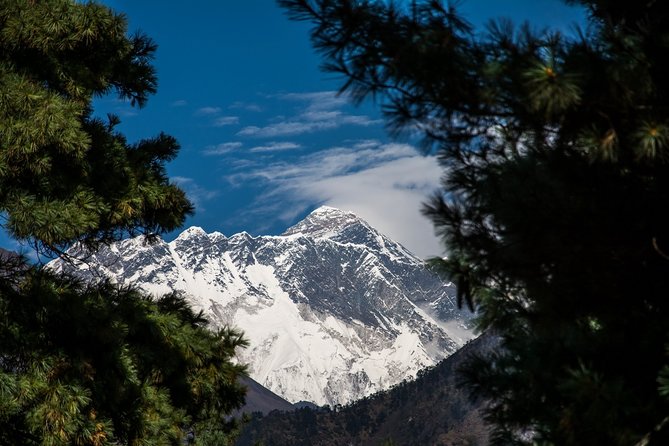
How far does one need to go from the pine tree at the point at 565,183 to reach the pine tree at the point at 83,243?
13.2ft

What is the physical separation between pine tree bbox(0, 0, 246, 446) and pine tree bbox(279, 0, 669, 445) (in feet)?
13.2

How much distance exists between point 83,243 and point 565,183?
6518 millimetres

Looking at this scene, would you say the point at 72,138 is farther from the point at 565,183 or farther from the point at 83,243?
the point at 565,183

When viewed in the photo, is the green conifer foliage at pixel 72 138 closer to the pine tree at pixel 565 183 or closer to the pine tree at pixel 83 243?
the pine tree at pixel 83 243

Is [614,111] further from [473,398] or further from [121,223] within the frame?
[121,223]

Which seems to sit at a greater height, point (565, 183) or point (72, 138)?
point (72, 138)

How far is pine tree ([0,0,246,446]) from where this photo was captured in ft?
26.6

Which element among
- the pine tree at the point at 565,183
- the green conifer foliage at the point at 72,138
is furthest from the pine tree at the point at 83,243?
the pine tree at the point at 565,183

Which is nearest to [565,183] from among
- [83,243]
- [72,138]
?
[72,138]

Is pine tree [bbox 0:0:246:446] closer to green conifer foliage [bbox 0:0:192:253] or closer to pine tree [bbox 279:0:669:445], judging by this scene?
green conifer foliage [bbox 0:0:192:253]

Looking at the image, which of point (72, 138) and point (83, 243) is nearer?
point (72, 138)

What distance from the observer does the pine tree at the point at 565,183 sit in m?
5.42

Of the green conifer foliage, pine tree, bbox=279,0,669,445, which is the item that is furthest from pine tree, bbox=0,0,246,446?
pine tree, bbox=279,0,669,445

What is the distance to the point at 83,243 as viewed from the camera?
32.8 feet
